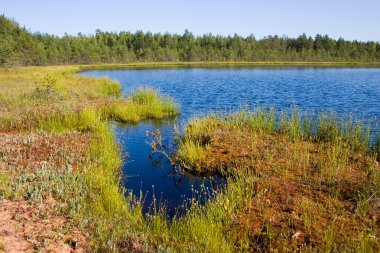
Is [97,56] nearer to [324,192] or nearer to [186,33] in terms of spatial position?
[186,33]

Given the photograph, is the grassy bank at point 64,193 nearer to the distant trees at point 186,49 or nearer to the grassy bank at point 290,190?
the grassy bank at point 290,190

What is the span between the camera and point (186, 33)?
15900 centimetres

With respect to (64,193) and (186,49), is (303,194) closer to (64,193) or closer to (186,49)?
(64,193)

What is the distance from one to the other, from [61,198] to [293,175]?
19.7ft

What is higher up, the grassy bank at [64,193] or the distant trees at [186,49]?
the distant trees at [186,49]

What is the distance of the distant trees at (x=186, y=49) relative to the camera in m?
103

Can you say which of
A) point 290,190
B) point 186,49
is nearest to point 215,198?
point 290,190

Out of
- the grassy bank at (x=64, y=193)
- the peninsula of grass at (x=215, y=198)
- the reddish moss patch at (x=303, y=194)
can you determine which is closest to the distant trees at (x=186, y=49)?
the grassy bank at (x=64, y=193)

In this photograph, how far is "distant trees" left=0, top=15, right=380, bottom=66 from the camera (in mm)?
102625

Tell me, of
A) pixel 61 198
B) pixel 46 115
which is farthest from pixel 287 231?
pixel 46 115

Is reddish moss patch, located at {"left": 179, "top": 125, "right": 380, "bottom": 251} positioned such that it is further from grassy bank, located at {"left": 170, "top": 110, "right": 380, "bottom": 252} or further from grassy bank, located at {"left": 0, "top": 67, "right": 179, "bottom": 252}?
grassy bank, located at {"left": 0, "top": 67, "right": 179, "bottom": 252}

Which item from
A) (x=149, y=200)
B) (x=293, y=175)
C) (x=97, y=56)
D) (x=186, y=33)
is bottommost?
(x=149, y=200)

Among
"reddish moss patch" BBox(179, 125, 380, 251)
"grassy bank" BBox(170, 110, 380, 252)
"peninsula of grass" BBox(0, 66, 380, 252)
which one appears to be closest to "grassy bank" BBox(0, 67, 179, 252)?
"peninsula of grass" BBox(0, 66, 380, 252)

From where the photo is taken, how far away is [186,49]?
129125mm
